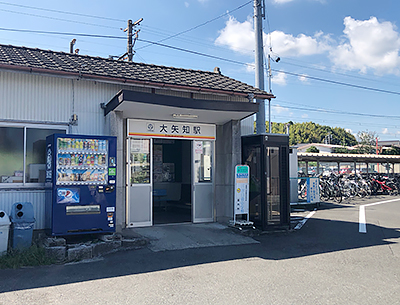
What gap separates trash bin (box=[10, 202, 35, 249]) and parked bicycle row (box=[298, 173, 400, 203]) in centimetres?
1303

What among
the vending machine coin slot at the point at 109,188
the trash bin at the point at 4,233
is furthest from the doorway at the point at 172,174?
the trash bin at the point at 4,233

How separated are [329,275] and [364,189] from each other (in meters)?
15.9

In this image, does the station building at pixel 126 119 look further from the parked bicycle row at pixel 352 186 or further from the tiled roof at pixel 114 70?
the parked bicycle row at pixel 352 186

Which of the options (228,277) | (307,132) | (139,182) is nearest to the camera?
(228,277)

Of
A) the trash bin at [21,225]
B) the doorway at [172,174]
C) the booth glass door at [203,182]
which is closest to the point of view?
the trash bin at [21,225]

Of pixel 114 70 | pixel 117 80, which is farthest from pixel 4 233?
pixel 114 70

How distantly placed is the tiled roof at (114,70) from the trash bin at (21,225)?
2801mm

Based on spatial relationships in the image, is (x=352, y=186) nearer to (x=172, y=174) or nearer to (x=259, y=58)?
(x=259, y=58)

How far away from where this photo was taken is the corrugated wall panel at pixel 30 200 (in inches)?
294

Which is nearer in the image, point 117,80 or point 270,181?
point 117,80

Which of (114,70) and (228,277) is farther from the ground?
(114,70)

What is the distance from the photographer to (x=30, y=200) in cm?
767

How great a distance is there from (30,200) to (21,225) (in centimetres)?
103

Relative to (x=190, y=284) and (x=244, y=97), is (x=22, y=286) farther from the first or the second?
(x=244, y=97)
